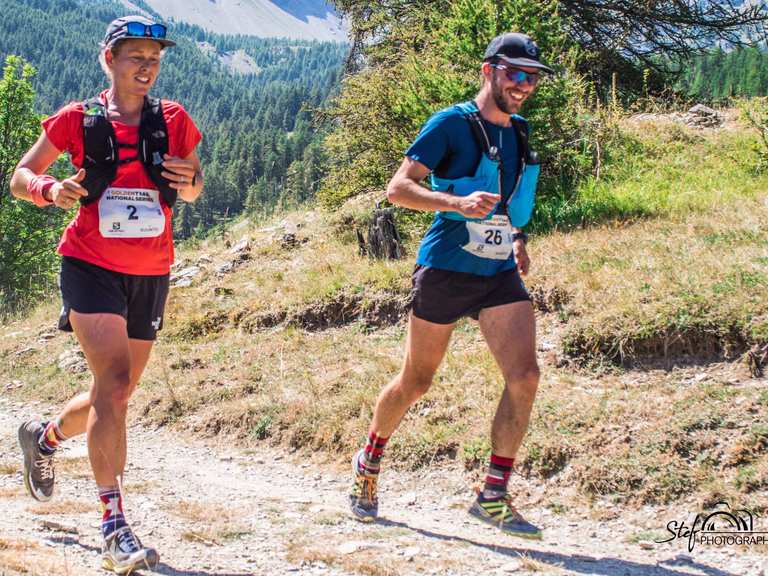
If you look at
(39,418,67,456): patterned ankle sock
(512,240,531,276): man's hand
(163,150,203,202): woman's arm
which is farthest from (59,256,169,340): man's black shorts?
(512,240,531,276): man's hand

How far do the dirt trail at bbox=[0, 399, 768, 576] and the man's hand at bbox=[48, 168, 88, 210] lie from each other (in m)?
1.55

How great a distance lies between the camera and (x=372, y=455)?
466 cm

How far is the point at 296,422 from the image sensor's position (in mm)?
6902

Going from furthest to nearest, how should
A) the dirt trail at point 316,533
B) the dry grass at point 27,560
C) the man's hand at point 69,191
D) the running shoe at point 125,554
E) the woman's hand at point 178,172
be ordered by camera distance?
the woman's hand at point 178,172 → the dirt trail at point 316,533 → the man's hand at point 69,191 → the running shoe at point 125,554 → the dry grass at point 27,560

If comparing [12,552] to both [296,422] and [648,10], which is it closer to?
[296,422]

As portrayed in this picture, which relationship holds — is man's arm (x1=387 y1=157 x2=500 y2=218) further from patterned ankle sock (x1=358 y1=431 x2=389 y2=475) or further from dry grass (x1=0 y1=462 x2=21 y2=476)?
dry grass (x1=0 y1=462 x2=21 y2=476)

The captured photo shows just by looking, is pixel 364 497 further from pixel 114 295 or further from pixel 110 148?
pixel 110 148

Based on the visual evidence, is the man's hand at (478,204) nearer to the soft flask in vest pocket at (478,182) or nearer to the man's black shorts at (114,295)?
the soft flask in vest pocket at (478,182)

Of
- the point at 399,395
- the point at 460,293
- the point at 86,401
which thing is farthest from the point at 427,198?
the point at 86,401

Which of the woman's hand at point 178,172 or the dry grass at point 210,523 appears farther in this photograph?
the dry grass at point 210,523

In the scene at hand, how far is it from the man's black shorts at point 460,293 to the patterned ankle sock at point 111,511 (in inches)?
67.5

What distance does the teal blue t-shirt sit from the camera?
163 inches

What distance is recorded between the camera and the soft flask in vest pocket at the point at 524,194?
431cm

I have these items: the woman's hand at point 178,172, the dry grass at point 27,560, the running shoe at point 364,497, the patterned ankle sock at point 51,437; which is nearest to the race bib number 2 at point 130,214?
the woman's hand at point 178,172
